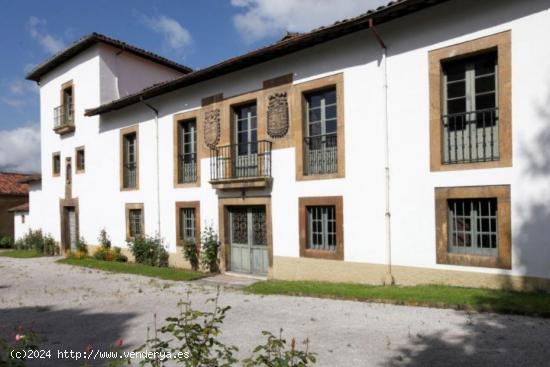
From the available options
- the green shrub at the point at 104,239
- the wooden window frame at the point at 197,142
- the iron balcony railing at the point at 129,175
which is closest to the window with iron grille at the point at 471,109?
the wooden window frame at the point at 197,142

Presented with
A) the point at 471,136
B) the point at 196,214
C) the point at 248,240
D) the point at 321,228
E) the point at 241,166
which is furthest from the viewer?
the point at 196,214

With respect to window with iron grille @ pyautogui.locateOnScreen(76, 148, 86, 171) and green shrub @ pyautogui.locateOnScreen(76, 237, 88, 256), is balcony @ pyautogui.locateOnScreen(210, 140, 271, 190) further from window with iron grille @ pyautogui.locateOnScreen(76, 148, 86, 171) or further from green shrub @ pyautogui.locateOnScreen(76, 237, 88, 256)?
window with iron grille @ pyautogui.locateOnScreen(76, 148, 86, 171)

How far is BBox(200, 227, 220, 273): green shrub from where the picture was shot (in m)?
12.4

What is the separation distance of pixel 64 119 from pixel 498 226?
700 inches

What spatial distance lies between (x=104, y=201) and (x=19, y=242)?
978 centimetres

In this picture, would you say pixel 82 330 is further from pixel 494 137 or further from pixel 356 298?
pixel 494 137

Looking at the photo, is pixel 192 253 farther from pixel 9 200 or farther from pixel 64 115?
pixel 9 200

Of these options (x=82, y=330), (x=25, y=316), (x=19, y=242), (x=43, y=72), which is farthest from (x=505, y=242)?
(x=19, y=242)

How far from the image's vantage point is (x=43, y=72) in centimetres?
2066

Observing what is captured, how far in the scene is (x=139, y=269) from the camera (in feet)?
43.3

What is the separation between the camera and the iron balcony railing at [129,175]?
1578 cm

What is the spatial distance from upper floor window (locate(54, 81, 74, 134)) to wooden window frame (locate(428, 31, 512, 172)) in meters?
15.4

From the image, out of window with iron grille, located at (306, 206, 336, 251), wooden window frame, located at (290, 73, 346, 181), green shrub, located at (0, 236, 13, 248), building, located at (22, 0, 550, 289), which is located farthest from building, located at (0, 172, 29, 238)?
window with iron grille, located at (306, 206, 336, 251)

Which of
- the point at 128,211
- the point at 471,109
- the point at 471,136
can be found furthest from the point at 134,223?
the point at 471,109
